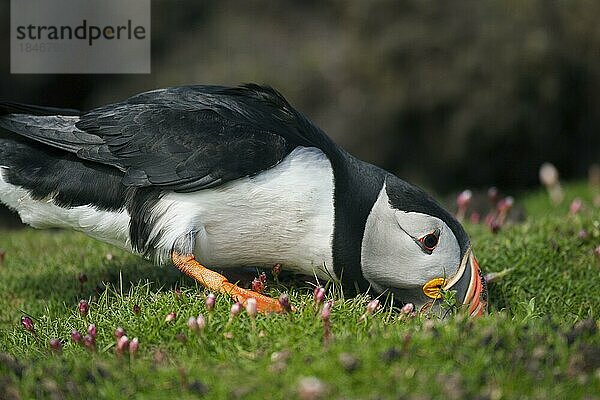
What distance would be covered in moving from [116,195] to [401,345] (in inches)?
88.1

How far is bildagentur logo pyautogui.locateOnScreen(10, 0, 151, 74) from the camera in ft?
36.0

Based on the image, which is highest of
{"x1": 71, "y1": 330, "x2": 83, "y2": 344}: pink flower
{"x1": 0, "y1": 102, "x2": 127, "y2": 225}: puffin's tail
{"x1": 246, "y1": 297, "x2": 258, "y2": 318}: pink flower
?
{"x1": 0, "y1": 102, "x2": 127, "y2": 225}: puffin's tail

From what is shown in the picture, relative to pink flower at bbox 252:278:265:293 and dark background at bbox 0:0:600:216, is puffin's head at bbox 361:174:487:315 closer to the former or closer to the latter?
pink flower at bbox 252:278:265:293

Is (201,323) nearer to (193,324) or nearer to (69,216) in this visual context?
(193,324)

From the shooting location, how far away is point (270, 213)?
5.05 meters

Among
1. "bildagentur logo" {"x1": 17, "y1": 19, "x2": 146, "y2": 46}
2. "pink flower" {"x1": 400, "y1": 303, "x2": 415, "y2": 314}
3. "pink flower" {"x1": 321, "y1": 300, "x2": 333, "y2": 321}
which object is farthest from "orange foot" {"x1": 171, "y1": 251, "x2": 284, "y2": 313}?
"bildagentur logo" {"x1": 17, "y1": 19, "x2": 146, "y2": 46}

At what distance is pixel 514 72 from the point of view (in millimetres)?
11438

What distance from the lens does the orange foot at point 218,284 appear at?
4.75m

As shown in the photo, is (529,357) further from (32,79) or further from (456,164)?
(32,79)

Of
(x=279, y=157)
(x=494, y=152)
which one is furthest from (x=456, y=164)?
(x=279, y=157)

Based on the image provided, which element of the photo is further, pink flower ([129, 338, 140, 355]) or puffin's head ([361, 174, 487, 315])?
puffin's head ([361, 174, 487, 315])

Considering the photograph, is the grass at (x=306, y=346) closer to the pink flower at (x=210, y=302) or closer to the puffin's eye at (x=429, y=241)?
the pink flower at (x=210, y=302)

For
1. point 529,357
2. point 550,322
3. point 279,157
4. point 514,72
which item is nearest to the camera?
point 529,357

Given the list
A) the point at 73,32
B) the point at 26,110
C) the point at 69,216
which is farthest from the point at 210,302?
the point at 73,32
